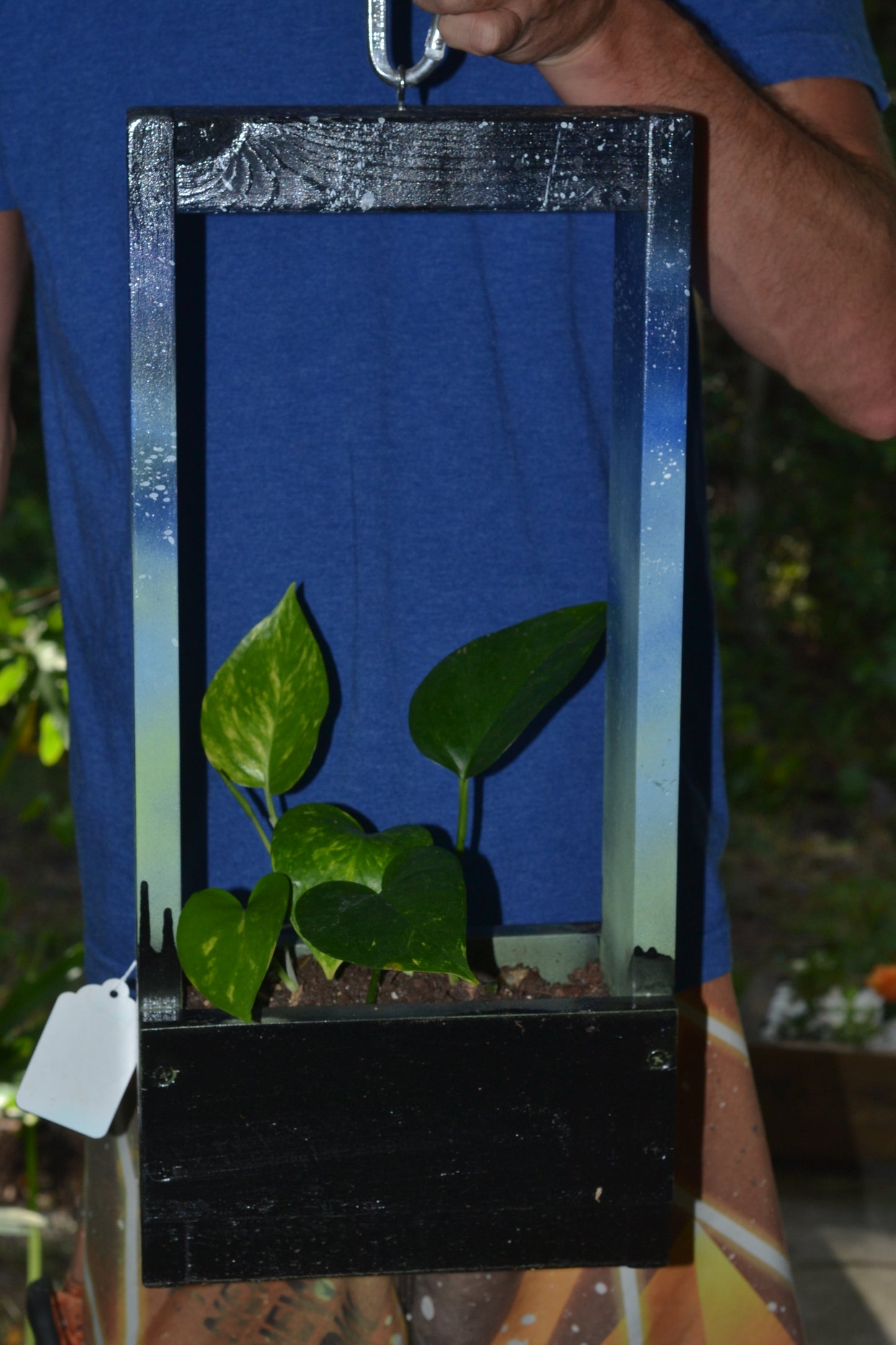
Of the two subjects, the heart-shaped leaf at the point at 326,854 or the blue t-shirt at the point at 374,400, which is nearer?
the heart-shaped leaf at the point at 326,854

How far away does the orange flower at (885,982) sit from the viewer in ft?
7.99

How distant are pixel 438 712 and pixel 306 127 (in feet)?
0.83

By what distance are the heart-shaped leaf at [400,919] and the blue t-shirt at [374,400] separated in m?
0.24

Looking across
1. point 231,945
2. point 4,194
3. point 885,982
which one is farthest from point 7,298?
point 885,982

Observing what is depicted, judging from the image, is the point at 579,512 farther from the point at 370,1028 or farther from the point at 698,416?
the point at 370,1028

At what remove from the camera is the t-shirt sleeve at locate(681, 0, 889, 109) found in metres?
0.78

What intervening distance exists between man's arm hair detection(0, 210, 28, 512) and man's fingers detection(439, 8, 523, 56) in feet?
1.35

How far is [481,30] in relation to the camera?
1.83 feet

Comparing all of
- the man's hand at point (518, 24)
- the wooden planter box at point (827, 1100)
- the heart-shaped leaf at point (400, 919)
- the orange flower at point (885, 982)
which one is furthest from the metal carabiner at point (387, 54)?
the orange flower at point (885, 982)

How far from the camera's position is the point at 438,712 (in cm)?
63

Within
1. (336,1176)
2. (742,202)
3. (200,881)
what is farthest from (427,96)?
(336,1176)

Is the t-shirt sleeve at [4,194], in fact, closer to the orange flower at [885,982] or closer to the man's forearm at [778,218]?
the man's forearm at [778,218]

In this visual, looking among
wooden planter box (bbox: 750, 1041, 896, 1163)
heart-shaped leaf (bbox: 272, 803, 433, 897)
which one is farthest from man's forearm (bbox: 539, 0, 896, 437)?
wooden planter box (bbox: 750, 1041, 896, 1163)

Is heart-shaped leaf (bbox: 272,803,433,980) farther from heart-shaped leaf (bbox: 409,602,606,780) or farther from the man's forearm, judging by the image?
the man's forearm
